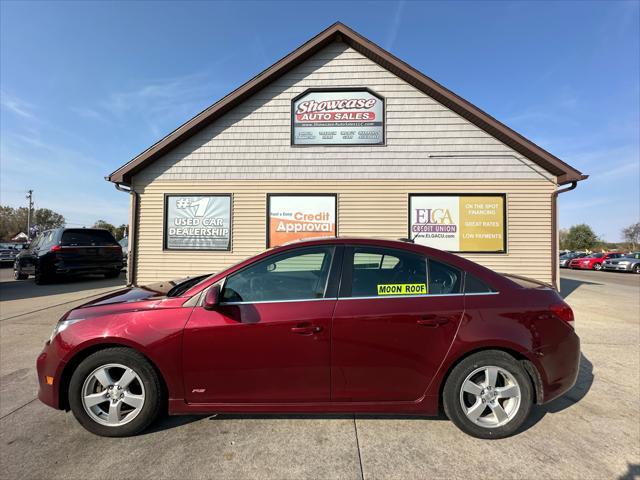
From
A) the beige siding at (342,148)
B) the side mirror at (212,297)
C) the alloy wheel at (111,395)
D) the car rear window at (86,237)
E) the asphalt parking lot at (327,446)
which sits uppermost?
the beige siding at (342,148)

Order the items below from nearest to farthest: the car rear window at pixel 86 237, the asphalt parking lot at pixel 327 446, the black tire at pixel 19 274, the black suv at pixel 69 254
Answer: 1. the asphalt parking lot at pixel 327 446
2. the black suv at pixel 69 254
3. the car rear window at pixel 86 237
4. the black tire at pixel 19 274

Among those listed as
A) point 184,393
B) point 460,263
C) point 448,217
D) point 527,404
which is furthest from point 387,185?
point 184,393

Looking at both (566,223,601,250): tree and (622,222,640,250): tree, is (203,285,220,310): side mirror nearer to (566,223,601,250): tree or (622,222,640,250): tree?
(566,223,601,250): tree

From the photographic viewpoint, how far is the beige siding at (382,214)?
25.8 feet

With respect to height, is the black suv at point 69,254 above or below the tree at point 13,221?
below

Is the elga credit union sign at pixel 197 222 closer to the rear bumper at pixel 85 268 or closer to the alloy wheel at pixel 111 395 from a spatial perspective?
the rear bumper at pixel 85 268

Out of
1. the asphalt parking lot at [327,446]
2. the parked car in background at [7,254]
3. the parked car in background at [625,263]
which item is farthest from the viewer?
the parked car in background at [625,263]

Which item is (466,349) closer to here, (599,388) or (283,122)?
(599,388)

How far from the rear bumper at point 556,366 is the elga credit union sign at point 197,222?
7023 millimetres

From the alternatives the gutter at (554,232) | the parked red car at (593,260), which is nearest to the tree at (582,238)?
the parked red car at (593,260)

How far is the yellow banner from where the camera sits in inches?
98.9

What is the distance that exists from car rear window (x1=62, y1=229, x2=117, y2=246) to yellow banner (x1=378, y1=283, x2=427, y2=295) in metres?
11.3

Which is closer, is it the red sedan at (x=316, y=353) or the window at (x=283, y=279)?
the red sedan at (x=316, y=353)

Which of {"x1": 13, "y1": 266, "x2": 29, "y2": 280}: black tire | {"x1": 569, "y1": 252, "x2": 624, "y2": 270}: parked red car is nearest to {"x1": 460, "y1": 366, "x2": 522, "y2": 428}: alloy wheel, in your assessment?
{"x1": 13, "y1": 266, "x2": 29, "y2": 280}: black tire
